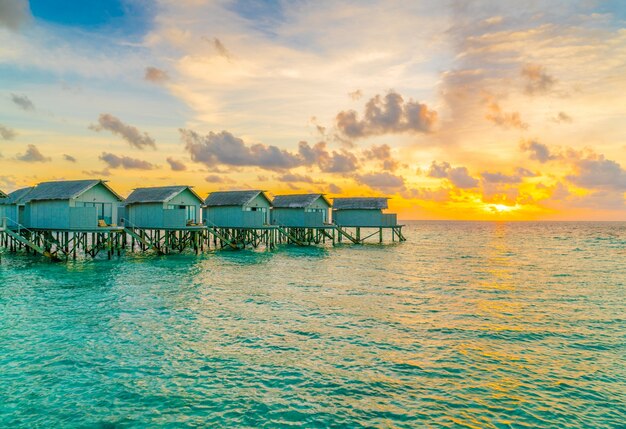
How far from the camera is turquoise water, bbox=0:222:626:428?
9469 millimetres

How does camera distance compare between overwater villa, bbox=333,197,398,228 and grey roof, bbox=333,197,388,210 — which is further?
grey roof, bbox=333,197,388,210

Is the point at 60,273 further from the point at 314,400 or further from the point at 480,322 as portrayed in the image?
the point at 480,322

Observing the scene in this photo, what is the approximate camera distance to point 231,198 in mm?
47344

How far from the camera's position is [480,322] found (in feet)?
57.0

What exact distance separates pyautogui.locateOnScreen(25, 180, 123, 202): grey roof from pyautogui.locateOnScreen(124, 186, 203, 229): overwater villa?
382cm

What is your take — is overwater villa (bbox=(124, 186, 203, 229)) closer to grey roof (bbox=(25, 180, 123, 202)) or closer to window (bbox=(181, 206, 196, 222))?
window (bbox=(181, 206, 196, 222))

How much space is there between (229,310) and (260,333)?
12.8 ft

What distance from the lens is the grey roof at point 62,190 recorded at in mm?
33031

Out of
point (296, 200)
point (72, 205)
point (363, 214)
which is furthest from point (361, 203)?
point (72, 205)

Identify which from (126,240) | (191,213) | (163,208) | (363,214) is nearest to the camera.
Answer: (163,208)

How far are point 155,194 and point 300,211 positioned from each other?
64.2ft

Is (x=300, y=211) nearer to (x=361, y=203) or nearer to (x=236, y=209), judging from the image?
(x=361, y=203)

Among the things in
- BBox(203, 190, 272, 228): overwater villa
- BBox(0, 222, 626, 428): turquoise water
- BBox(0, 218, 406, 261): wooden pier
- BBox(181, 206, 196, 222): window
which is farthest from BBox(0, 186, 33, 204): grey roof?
BBox(0, 222, 626, 428): turquoise water

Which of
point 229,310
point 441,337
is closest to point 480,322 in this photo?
point 441,337
